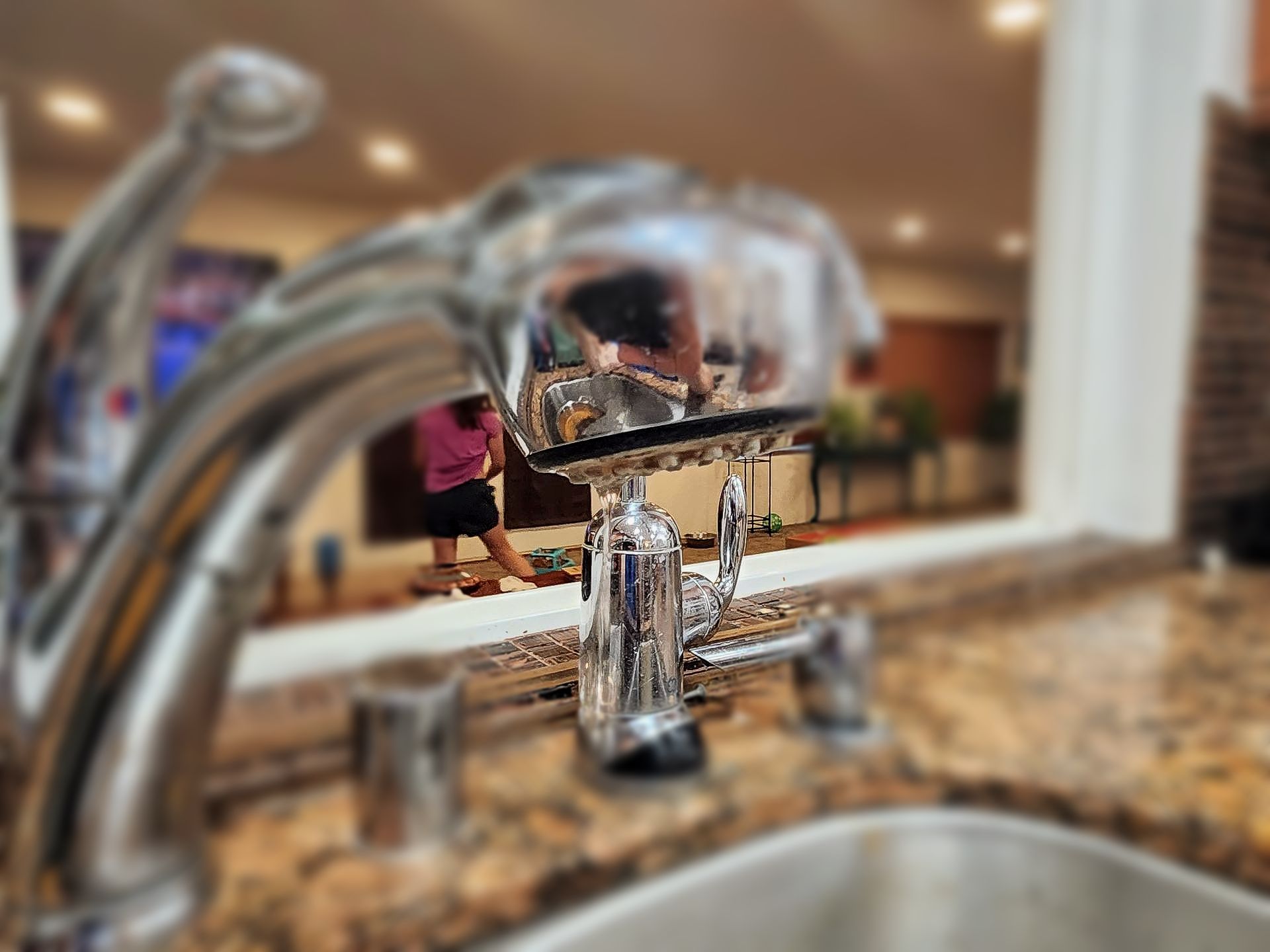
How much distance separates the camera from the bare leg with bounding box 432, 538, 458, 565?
0.21 meters

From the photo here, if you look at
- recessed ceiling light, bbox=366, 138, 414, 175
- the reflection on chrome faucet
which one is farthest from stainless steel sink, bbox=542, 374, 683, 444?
recessed ceiling light, bbox=366, 138, 414, 175

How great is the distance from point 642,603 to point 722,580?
0.03m

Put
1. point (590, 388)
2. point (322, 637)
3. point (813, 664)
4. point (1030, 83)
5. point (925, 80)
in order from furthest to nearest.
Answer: point (1030, 83) < point (925, 80) < point (813, 664) < point (322, 637) < point (590, 388)

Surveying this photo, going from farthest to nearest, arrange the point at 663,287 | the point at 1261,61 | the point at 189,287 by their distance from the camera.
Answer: the point at 1261,61 < the point at 189,287 < the point at 663,287

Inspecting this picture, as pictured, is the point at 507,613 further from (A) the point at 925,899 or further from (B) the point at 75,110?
(A) the point at 925,899

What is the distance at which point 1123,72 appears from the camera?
127 cm

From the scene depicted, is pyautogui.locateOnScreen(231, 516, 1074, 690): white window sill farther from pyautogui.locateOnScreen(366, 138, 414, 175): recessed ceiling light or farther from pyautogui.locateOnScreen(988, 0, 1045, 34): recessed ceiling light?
pyautogui.locateOnScreen(988, 0, 1045, 34): recessed ceiling light

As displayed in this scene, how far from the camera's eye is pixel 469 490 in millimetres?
205

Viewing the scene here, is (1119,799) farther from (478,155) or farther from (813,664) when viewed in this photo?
(478,155)

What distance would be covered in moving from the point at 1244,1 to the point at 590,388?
1698 millimetres

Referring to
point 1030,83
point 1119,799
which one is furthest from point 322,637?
point 1030,83

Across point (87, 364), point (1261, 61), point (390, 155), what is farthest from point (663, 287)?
point (1261, 61)

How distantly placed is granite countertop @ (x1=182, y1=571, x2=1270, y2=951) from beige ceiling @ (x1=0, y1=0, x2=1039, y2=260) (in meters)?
0.42

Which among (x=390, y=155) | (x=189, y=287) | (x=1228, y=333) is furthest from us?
(x=1228, y=333)
